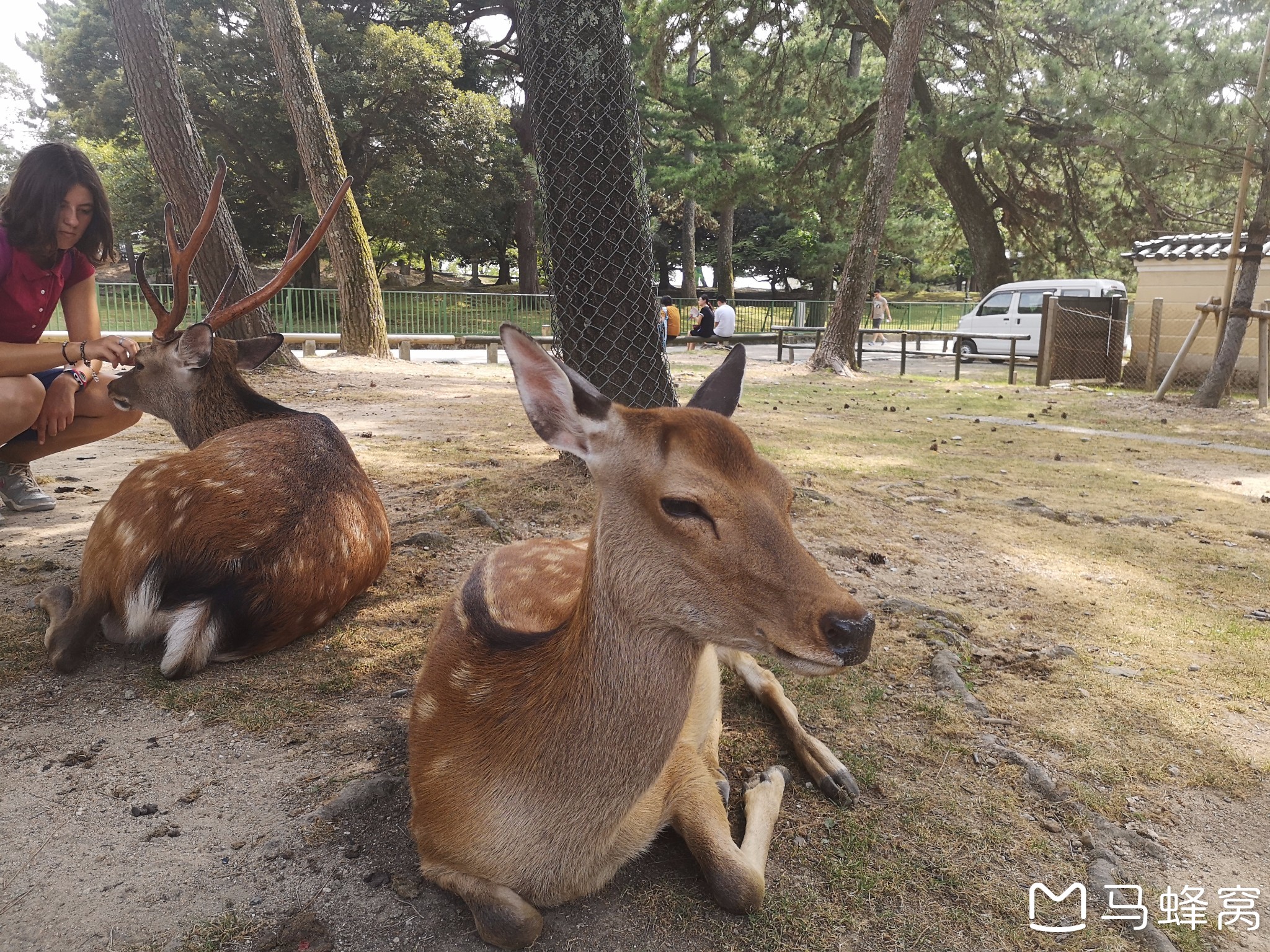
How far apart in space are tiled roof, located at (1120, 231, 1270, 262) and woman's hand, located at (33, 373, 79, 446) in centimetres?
1481

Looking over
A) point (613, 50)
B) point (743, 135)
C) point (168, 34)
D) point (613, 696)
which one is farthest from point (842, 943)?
point (743, 135)

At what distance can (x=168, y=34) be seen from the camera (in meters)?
8.58

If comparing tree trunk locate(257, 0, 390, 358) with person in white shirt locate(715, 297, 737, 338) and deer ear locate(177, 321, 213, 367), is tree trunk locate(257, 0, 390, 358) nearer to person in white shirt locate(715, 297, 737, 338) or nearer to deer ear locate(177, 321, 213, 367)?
deer ear locate(177, 321, 213, 367)

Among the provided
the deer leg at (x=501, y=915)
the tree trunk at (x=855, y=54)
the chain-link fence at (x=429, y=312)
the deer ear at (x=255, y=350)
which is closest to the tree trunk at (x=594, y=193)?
the deer ear at (x=255, y=350)

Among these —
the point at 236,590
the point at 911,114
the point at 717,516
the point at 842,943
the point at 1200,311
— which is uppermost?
the point at 911,114

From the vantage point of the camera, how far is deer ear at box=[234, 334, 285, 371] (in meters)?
4.36

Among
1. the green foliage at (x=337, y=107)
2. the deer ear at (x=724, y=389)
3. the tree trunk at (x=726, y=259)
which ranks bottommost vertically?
the deer ear at (x=724, y=389)

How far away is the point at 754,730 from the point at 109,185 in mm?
29471

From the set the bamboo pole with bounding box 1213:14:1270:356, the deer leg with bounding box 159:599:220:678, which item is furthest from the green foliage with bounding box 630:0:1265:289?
the deer leg with bounding box 159:599:220:678

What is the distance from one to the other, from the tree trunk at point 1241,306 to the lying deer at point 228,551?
35.7ft

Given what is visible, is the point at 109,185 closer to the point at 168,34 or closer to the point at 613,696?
the point at 168,34

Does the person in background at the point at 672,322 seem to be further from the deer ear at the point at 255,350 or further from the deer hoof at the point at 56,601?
the deer hoof at the point at 56,601

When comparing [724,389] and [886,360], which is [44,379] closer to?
[724,389]

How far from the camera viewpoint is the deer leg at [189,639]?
2791mm
